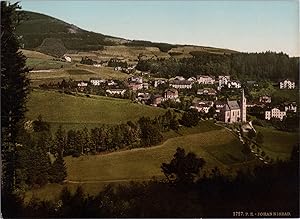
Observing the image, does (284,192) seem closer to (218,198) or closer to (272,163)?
(272,163)

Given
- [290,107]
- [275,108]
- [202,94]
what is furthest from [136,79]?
[290,107]

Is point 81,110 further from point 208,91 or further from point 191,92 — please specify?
point 208,91

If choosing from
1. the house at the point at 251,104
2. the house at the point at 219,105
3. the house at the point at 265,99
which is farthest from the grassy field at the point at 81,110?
the house at the point at 265,99

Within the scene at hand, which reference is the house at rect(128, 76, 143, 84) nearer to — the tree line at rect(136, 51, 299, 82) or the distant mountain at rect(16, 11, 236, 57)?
the tree line at rect(136, 51, 299, 82)

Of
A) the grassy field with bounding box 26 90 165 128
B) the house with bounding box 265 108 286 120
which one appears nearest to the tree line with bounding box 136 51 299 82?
the house with bounding box 265 108 286 120

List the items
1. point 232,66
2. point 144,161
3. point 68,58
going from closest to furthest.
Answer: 1. point 144,161
2. point 232,66
3. point 68,58

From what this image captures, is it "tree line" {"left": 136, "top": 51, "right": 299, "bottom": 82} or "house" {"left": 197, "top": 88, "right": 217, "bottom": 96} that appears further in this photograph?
"house" {"left": 197, "top": 88, "right": 217, "bottom": 96}

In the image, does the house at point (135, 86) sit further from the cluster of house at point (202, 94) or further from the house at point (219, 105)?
the house at point (219, 105)
